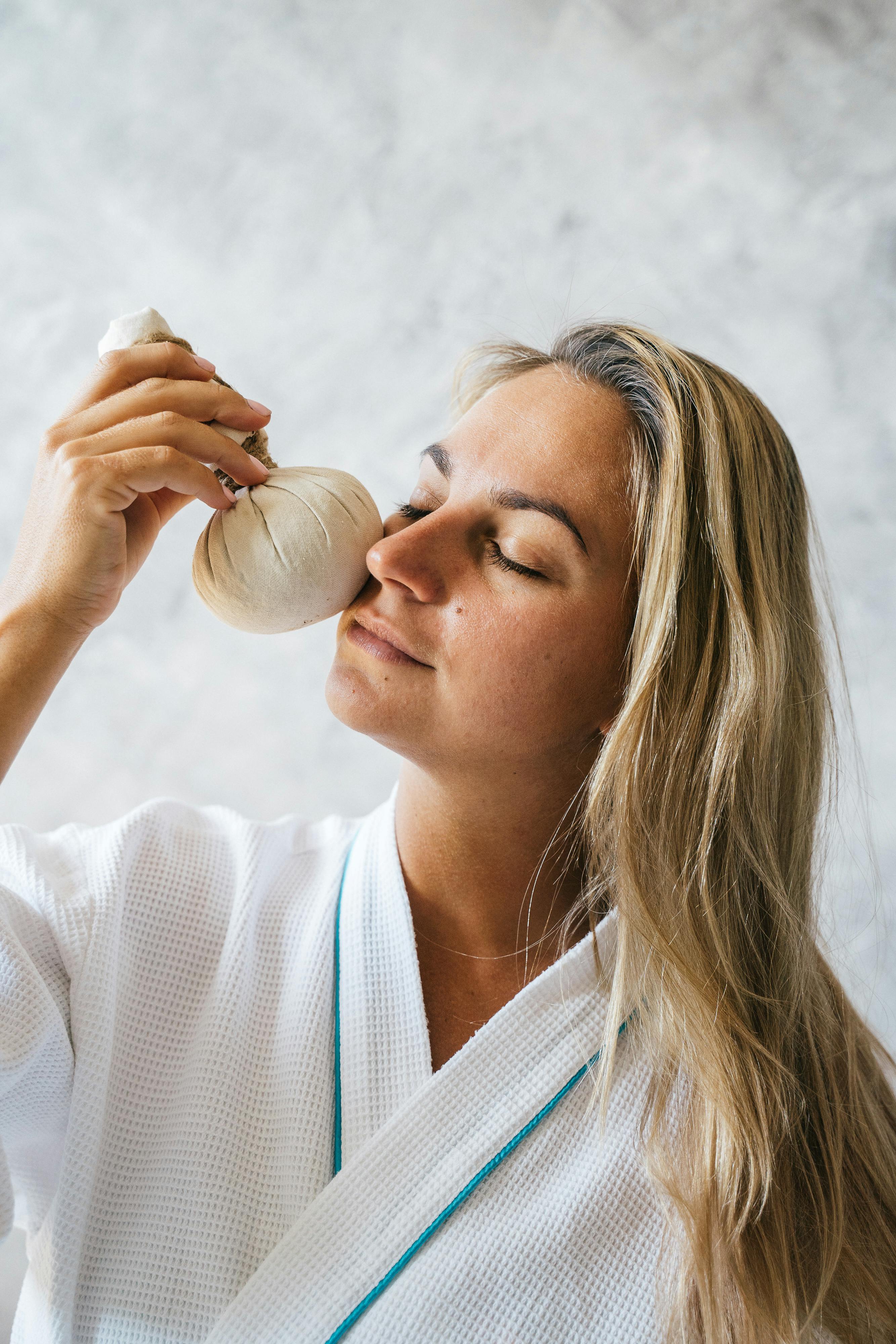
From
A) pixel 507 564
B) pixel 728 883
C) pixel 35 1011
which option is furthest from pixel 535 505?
pixel 35 1011

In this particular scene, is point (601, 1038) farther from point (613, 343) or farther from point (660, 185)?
point (660, 185)

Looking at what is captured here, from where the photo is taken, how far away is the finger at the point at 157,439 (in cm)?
92

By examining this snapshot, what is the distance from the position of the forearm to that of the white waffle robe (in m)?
0.17

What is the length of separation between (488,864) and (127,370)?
0.70 meters

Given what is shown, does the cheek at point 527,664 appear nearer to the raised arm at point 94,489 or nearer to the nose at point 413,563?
the nose at point 413,563

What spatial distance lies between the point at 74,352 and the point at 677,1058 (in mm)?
1314

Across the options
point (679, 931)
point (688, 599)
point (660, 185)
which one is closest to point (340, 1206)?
point (679, 931)

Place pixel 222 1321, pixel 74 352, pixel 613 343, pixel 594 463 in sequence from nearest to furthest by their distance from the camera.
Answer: pixel 222 1321
pixel 594 463
pixel 613 343
pixel 74 352

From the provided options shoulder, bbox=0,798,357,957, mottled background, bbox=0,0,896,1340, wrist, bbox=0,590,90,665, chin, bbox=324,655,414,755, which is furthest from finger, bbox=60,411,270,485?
mottled background, bbox=0,0,896,1340

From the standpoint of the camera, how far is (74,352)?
Answer: 57.3 inches

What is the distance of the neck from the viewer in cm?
115

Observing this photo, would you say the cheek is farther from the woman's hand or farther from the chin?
the woman's hand

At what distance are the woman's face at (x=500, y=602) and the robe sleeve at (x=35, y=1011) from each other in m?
0.35

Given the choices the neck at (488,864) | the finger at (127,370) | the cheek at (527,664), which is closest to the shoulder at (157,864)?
the neck at (488,864)
